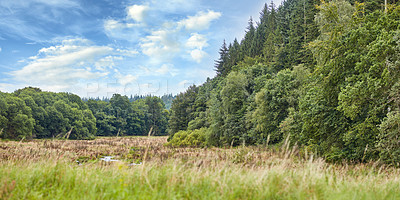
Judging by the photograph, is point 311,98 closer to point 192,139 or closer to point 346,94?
point 346,94

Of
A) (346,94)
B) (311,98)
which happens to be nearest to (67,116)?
(311,98)

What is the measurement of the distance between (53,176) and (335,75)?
19031mm

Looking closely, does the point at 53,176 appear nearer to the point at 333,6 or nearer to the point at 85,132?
the point at 333,6

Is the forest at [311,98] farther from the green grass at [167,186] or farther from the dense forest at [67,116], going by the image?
the green grass at [167,186]

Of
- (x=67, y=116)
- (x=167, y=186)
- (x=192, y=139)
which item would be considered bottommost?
(x=192, y=139)

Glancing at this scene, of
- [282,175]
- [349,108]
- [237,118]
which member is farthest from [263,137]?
[282,175]

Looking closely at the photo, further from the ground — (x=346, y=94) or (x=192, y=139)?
(x=346, y=94)

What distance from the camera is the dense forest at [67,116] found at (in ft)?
183

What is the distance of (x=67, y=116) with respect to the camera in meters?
75.9

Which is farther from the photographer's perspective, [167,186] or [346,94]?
[346,94]

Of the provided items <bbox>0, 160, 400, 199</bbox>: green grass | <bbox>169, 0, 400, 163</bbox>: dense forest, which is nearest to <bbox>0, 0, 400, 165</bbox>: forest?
<bbox>169, 0, 400, 163</bbox>: dense forest

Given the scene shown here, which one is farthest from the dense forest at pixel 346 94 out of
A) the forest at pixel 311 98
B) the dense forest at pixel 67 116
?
the dense forest at pixel 67 116

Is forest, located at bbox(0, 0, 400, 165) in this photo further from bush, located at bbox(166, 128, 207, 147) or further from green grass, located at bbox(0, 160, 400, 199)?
green grass, located at bbox(0, 160, 400, 199)

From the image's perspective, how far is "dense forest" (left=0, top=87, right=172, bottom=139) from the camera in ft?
183
